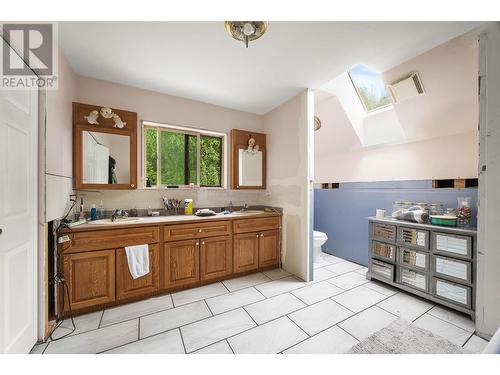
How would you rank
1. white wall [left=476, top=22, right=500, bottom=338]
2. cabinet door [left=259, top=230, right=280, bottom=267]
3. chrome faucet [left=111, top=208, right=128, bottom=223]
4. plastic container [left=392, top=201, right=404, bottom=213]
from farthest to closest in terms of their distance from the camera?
cabinet door [left=259, top=230, right=280, bottom=267] < plastic container [left=392, top=201, right=404, bottom=213] < chrome faucet [left=111, top=208, right=128, bottom=223] < white wall [left=476, top=22, right=500, bottom=338]

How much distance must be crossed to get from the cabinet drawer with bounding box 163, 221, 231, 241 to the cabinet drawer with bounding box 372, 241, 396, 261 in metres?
1.85

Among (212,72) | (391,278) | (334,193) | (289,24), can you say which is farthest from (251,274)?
(289,24)

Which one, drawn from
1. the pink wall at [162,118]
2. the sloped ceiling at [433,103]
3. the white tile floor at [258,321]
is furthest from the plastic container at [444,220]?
the pink wall at [162,118]

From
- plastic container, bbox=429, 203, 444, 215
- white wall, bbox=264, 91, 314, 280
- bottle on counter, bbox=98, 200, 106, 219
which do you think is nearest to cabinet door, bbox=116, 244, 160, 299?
bottle on counter, bbox=98, 200, 106, 219

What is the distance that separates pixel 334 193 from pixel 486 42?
230cm

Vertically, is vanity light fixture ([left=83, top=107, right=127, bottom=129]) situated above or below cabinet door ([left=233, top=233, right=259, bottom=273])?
above

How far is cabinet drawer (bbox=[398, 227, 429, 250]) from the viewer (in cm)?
204

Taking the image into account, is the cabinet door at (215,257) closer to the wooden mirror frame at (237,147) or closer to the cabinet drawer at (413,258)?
the wooden mirror frame at (237,147)

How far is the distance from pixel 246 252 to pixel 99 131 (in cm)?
228

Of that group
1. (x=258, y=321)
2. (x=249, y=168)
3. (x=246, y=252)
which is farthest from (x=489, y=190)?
(x=249, y=168)

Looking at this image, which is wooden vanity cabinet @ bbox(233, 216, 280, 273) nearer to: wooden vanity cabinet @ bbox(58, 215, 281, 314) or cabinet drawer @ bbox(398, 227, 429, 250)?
wooden vanity cabinet @ bbox(58, 215, 281, 314)

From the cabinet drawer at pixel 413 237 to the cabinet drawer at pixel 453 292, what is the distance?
0.34m
